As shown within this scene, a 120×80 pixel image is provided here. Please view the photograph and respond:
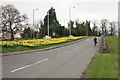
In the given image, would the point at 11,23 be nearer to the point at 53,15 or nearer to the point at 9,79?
the point at 53,15

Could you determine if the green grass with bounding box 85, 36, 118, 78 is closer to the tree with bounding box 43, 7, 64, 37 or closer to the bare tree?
the tree with bounding box 43, 7, 64, 37

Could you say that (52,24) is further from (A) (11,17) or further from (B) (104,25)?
(B) (104,25)

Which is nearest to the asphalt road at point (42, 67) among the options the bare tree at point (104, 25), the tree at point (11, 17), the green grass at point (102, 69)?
the green grass at point (102, 69)

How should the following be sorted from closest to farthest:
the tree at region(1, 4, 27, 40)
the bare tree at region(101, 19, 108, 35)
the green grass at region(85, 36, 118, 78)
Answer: the green grass at region(85, 36, 118, 78), the tree at region(1, 4, 27, 40), the bare tree at region(101, 19, 108, 35)

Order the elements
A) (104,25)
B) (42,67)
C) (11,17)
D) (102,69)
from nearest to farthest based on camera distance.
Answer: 1. (102,69)
2. (42,67)
3. (11,17)
4. (104,25)

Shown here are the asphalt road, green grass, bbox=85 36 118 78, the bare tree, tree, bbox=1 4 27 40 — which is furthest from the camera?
the bare tree

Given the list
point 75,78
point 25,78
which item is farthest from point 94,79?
point 25,78

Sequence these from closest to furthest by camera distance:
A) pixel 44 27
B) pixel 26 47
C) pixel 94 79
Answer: pixel 94 79 < pixel 26 47 < pixel 44 27

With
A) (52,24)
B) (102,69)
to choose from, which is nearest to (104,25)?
(52,24)

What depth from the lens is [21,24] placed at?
3848 inches

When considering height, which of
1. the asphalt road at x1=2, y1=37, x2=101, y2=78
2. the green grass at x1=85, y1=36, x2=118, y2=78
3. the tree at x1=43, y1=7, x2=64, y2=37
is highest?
the tree at x1=43, y1=7, x2=64, y2=37

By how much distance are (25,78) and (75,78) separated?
90.5 inches

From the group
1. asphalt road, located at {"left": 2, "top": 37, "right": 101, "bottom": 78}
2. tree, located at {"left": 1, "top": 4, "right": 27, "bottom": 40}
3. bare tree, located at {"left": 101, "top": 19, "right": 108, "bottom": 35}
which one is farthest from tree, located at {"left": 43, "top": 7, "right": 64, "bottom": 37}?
asphalt road, located at {"left": 2, "top": 37, "right": 101, "bottom": 78}

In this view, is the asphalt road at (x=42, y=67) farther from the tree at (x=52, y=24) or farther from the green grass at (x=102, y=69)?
the tree at (x=52, y=24)
